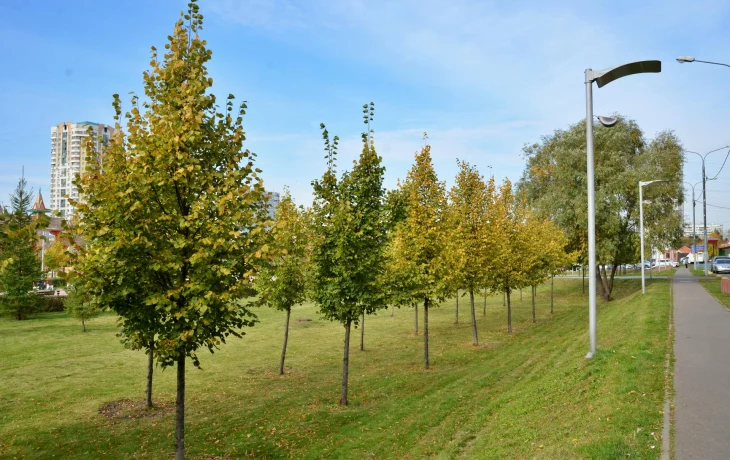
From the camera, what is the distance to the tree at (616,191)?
3594cm

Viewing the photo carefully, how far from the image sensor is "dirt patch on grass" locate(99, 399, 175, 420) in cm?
1339

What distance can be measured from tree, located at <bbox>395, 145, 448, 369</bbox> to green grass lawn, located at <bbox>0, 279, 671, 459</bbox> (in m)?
3.04

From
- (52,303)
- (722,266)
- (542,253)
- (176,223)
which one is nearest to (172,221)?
(176,223)

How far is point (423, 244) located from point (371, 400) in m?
6.50

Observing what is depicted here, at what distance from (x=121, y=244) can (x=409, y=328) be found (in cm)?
2335

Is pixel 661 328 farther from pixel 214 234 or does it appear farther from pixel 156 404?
pixel 156 404

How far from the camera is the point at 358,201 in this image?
47.1 ft

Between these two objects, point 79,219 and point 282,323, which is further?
point 282,323

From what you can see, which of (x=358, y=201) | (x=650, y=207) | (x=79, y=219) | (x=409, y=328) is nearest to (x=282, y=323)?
(x=409, y=328)

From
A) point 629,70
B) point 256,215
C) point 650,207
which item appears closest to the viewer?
point 256,215

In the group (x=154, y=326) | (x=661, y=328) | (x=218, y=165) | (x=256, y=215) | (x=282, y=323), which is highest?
(x=218, y=165)

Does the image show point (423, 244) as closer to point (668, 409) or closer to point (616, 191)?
point (668, 409)

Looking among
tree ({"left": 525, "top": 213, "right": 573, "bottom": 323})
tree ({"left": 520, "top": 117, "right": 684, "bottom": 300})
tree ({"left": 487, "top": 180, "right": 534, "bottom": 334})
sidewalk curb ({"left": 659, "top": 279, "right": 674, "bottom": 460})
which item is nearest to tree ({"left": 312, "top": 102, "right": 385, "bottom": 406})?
sidewalk curb ({"left": 659, "top": 279, "right": 674, "bottom": 460})

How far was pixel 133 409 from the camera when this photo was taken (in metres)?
13.9
